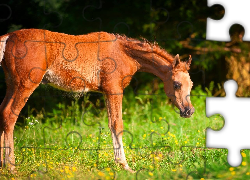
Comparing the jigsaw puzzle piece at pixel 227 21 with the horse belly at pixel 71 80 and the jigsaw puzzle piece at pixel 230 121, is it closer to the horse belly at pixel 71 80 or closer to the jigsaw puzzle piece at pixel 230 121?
the jigsaw puzzle piece at pixel 230 121

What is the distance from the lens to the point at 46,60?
241 inches

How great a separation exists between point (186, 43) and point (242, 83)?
201cm

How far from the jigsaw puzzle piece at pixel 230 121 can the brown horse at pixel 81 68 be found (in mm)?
1013

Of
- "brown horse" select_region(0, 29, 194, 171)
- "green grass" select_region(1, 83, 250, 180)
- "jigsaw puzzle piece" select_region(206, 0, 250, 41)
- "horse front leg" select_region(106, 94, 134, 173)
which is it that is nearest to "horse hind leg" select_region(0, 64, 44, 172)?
"brown horse" select_region(0, 29, 194, 171)

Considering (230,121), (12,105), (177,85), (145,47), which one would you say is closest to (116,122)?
(177,85)

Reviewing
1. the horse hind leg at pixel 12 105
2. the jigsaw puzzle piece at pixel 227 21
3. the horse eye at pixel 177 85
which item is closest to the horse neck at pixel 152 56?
the horse eye at pixel 177 85

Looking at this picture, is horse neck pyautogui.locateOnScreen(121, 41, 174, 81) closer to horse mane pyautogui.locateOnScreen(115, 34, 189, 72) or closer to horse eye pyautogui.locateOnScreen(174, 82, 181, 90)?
horse mane pyautogui.locateOnScreen(115, 34, 189, 72)

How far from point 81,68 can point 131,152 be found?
1811 mm

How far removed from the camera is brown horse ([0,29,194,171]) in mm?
6023

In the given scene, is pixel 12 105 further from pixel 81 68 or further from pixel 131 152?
pixel 131 152

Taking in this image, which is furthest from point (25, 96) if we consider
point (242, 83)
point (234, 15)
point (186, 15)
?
point (242, 83)

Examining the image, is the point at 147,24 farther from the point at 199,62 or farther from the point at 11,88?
the point at 11,88

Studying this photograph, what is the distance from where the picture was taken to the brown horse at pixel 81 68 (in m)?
6.02

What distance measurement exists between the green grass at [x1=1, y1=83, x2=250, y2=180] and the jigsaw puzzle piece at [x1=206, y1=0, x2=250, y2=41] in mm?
1277
